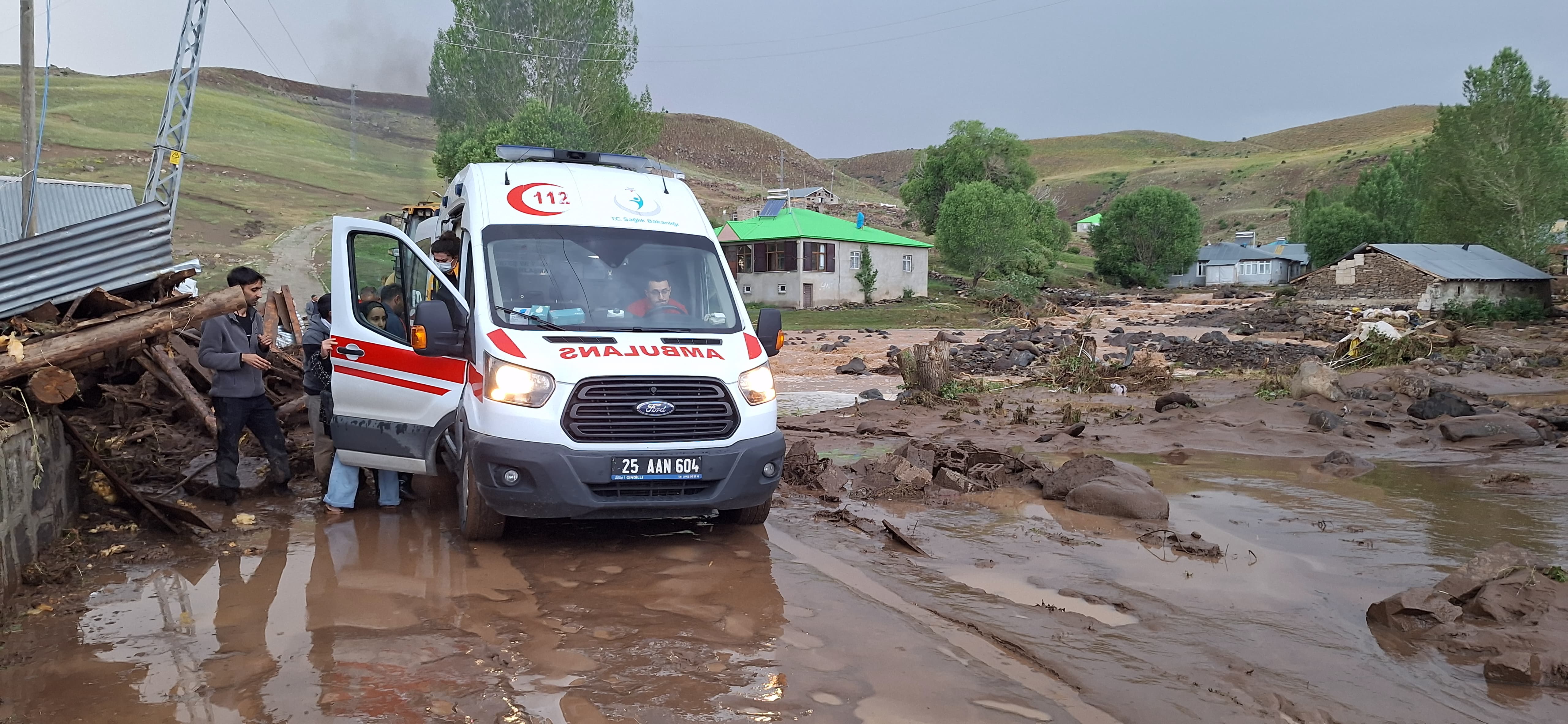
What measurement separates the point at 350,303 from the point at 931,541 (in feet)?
15.8

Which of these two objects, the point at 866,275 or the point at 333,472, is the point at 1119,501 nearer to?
the point at 333,472

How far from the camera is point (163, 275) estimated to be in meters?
9.28

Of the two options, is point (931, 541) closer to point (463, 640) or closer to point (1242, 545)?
point (1242, 545)

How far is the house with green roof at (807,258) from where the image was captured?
52.7 meters

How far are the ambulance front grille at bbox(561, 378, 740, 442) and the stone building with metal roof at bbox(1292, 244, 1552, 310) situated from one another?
159ft

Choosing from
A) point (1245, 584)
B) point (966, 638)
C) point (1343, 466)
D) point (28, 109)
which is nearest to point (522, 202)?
point (966, 638)

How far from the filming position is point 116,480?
23.6 ft

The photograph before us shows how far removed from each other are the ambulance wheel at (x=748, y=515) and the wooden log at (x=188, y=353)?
231 inches

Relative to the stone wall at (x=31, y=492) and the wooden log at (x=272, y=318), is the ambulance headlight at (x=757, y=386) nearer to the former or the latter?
the stone wall at (x=31, y=492)

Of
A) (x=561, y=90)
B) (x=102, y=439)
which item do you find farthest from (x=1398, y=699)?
(x=561, y=90)

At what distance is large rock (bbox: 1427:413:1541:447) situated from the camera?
1252 cm

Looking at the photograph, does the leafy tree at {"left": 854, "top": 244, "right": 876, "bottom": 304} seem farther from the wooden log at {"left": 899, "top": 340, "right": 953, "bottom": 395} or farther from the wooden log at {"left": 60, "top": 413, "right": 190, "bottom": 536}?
the wooden log at {"left": 60, "top": 413, "right": 190, "bottom": 536}

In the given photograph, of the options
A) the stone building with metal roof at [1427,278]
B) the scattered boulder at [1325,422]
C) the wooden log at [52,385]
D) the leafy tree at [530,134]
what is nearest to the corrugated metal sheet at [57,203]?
the wooden log at [52,385]

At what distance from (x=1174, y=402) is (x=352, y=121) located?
2834 inches
